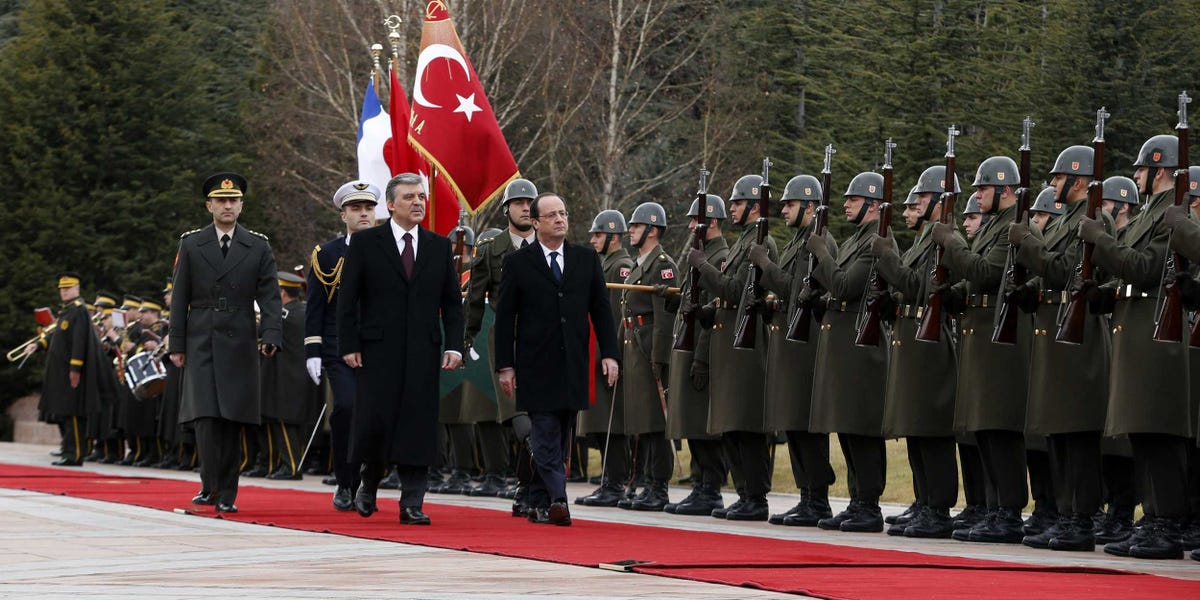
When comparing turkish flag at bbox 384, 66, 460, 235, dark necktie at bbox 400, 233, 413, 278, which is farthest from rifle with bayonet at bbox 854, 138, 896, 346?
turkish flag at bbox 384, 66, 460, 235

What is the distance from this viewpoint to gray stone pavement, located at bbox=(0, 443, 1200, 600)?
783 centimetres

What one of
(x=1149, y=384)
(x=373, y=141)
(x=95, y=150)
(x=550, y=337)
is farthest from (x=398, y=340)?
(x=95, y=150)

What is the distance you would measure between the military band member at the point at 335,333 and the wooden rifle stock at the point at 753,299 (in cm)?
252

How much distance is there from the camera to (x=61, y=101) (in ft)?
124

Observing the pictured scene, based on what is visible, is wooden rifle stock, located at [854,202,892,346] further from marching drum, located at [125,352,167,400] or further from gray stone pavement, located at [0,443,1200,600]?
marching drum, located at [125,352,167,400]

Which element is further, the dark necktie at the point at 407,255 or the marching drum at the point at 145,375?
the marching drum at the point at 145,375

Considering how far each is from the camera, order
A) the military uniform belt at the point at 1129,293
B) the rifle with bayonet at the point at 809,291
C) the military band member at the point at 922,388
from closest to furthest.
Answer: the military uniform belt at the point at 1129,293 < the military band member at the point at 922,388 < the rifle with bayonet at the point at 809,291

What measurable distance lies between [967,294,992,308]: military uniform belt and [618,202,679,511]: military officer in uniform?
377 cm

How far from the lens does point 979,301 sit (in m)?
11.4

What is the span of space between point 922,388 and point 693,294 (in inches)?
96.8

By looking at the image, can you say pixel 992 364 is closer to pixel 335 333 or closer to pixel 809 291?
pixel 809 291

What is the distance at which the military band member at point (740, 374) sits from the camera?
Answer: 1330 centimetres

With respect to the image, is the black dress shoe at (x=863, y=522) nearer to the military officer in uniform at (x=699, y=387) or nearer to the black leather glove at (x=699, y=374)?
the military officer in uniform at (x=699, y=387)

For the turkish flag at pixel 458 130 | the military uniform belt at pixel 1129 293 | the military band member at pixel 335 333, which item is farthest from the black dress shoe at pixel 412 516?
the turkish flag at pixel 458 130
